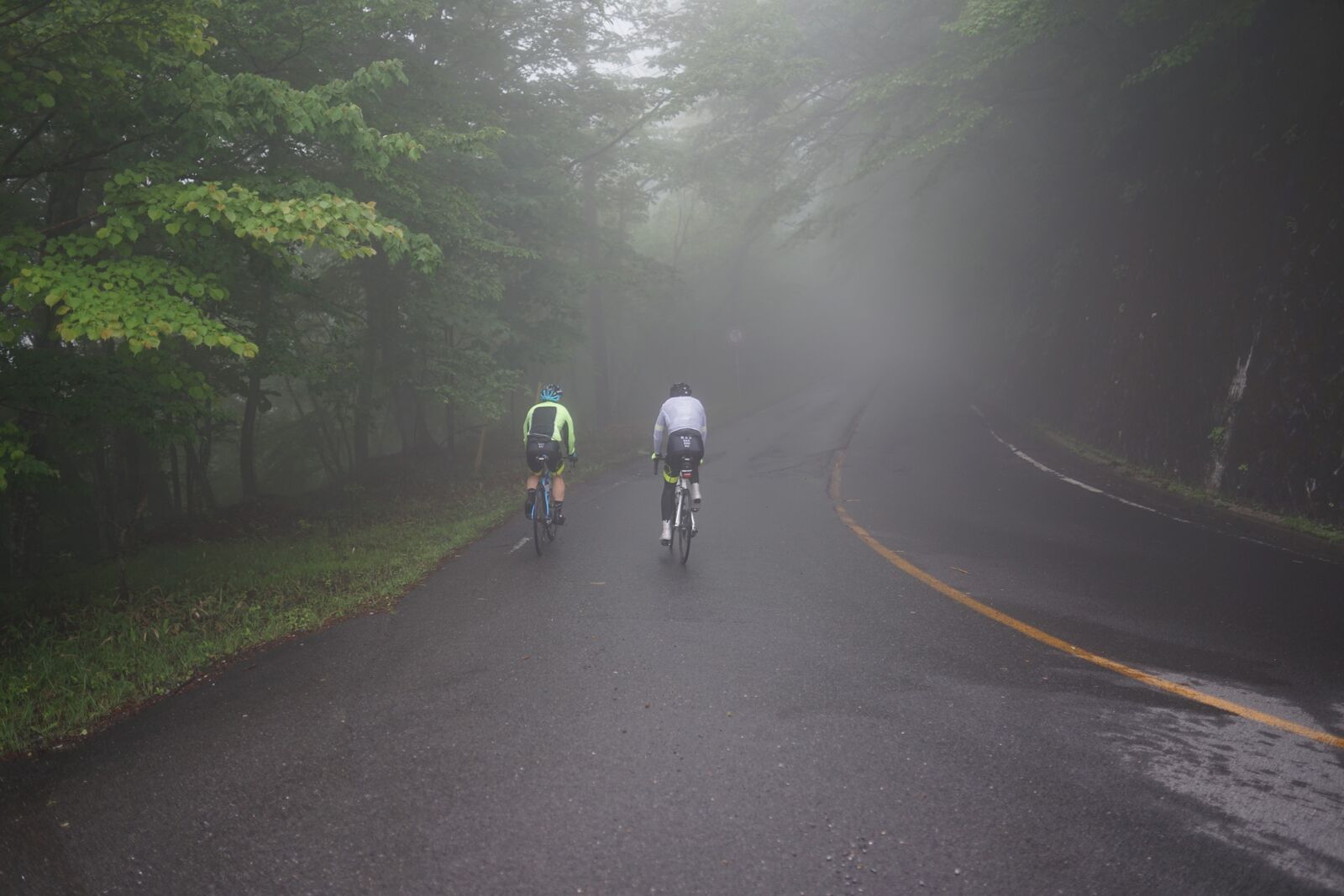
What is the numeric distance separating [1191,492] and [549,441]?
9970 mm

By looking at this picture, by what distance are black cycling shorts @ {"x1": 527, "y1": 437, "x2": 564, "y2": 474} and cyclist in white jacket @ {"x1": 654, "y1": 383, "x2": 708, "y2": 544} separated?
120cm

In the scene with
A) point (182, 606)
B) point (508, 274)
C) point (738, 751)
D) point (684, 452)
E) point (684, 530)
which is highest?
point (508, 274)

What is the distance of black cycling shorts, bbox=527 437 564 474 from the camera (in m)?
9.49

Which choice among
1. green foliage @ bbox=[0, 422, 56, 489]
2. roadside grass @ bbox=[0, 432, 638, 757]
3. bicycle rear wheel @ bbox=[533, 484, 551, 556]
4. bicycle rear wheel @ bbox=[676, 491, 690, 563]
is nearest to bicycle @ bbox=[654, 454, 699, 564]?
bicycle rear wheel @ bbox=[676, 491, 690, 563]

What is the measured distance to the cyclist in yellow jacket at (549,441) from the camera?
952 centimetres

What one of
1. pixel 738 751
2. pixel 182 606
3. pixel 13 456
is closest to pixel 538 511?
pixel 182 606

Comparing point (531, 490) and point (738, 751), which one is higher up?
point (531, 490)

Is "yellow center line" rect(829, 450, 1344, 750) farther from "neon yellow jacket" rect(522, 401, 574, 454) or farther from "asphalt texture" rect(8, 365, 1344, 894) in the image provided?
"neon yellow jacket" rect(522, 401, 574, 454)

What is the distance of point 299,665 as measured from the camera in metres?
5.81

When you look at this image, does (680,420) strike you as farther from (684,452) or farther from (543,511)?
(543,511)

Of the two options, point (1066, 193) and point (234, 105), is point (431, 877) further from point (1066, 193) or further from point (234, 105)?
point (1066, 193)

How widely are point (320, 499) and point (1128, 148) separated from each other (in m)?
17.9

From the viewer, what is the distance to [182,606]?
25.1ft

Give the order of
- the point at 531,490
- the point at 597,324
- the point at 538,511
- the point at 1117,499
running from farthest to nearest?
the point at 597,324 → the point at 1117,499 → the point at 531,490 → the point at 538,511
